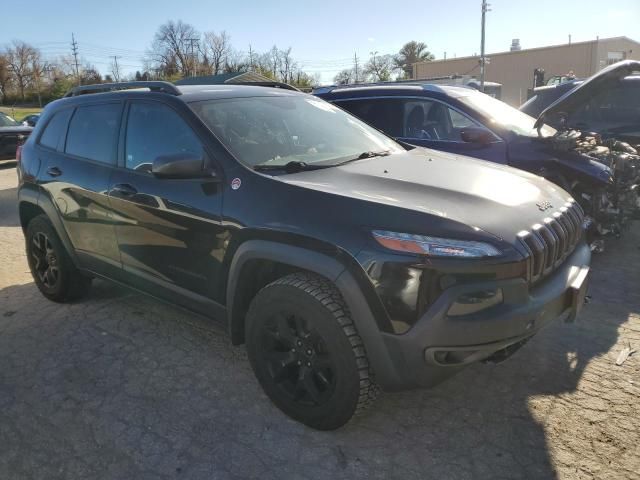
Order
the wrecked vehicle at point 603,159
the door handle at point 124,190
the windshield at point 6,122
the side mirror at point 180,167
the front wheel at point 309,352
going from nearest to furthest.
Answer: the front wheel at point 309,352
the side mirror at point 180,167
the door handle at point 124,190
the wrecked vehicle at point 603,159
the windshield at point 6,122

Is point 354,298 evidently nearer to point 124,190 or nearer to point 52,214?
point 124,190

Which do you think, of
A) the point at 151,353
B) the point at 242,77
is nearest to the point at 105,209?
the point at 151,353

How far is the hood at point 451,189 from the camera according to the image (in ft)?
8.05

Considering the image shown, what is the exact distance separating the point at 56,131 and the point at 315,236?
2.94 m

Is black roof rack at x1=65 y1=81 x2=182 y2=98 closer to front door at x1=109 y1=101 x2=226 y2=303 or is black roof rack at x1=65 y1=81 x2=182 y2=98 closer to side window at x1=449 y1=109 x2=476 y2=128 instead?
front door at x1=109 y1=101 x2=226 y2=303

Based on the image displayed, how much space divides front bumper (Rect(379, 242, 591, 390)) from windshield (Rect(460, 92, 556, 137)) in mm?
3543

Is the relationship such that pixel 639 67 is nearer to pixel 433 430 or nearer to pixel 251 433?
pixel 433 430

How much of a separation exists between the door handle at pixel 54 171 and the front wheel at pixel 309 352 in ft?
7.42

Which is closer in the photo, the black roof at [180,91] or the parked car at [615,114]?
the black roof at [180,91]

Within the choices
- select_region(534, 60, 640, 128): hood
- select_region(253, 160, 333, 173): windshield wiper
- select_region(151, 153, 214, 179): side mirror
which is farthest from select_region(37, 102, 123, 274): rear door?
select_region(534, 60, 640, 128): hood

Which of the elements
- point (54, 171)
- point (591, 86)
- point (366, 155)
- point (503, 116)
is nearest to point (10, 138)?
point (54, 171)

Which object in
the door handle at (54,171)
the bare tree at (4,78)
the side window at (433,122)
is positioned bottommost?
the door handle at (54,171)

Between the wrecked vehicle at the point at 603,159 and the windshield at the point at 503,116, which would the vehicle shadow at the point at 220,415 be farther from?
the windshield at the point at 503,116

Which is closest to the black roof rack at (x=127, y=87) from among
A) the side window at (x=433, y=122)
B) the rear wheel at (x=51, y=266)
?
the rear wheel at (x=51, y=266)
